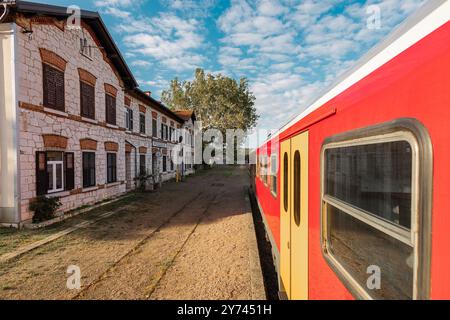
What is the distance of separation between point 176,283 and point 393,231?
157 inches

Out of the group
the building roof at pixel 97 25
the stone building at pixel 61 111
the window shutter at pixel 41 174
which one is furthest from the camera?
the window shutter at pixel 41 174

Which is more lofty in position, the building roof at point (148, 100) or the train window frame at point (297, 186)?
the building roof at point (148, 100)

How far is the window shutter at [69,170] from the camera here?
9609mm

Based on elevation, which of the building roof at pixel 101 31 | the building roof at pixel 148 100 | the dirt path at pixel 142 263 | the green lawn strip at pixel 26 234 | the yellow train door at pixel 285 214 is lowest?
the dirt path at pixel 142 263

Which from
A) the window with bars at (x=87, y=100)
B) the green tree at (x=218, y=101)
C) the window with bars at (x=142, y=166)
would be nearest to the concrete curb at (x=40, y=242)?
the window with bars at (x=87, y=100)

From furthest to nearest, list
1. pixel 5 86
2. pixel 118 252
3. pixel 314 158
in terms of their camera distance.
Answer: pixel 5 86 < pixel 118 252 < pixel 314 158

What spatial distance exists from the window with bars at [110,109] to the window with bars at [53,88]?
3363 mm

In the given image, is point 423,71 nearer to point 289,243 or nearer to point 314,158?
point 314,158

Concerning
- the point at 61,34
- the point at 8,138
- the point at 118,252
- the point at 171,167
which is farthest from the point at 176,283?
the point at 171,167

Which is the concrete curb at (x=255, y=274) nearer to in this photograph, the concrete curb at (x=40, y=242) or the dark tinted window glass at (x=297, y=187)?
the dark tinted window glass at (x=297, y=187)

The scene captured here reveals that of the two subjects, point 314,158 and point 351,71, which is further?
point 314,158

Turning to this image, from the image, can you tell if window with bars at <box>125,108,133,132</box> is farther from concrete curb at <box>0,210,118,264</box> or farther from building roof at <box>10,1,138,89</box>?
concrete curb at <box>0,210,118,264</box>

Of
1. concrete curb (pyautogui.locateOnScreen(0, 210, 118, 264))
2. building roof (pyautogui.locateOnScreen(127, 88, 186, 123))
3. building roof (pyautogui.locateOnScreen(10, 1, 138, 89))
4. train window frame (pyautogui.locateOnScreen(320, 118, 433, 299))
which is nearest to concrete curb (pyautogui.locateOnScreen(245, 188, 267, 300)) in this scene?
train window frame (pyautogui.locateOnScreen(320, 118, 433, 299))
